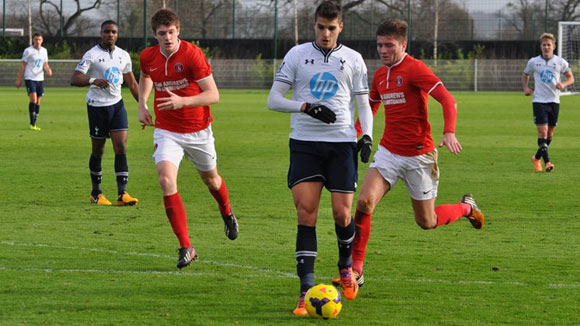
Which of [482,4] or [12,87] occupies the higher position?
[482,4]

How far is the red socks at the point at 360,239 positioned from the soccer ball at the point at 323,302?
3.56 ft

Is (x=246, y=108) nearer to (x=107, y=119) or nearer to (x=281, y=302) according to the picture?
(x=107, y=119)

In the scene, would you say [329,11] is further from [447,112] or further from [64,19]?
[64,19]

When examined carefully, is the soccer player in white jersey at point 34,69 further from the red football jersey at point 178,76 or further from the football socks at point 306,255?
the football socks at point 306,255

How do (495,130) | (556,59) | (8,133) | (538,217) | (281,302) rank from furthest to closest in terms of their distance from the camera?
1. (495,130)
2. (8,133)
3. (556,59)
4. (538,217)
5. (281,302)

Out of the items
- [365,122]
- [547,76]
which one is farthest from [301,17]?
[365,122]

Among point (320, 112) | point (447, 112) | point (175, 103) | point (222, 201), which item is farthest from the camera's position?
point (222, 201)

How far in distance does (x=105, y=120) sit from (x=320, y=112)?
634 cm

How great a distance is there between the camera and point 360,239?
7.82 meters

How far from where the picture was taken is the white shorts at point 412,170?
7988 mm

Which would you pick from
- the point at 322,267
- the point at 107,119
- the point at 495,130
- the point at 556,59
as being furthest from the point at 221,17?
the point at 322,267

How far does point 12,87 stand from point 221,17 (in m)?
13.7

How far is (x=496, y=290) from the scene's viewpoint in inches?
297

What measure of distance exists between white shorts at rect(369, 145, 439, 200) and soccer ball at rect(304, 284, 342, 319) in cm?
159
